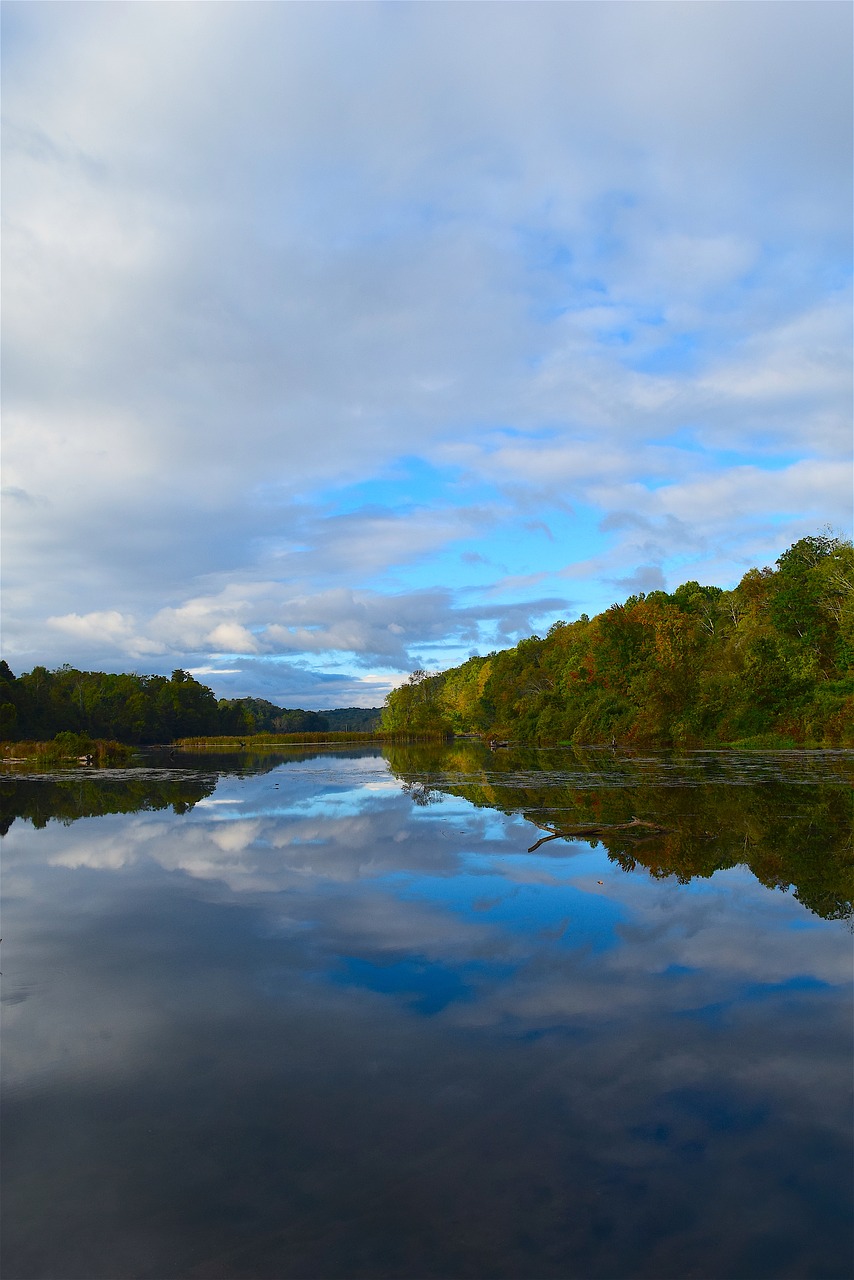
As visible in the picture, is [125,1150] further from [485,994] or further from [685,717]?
[685,717]

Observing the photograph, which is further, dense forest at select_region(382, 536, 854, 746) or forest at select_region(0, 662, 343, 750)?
forest at select_region(0, 662, 343, 750)

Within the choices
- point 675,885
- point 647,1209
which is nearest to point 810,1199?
point 647,1209

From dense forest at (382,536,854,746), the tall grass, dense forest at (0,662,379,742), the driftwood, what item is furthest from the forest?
the driftwood

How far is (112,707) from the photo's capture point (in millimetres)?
128625

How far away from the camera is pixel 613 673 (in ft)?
232

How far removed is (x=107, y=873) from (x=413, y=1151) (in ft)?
38.8

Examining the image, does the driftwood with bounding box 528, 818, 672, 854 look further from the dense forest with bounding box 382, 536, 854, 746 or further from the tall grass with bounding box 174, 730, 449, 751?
the tall grass with bounding box 174, 730, 449, 751

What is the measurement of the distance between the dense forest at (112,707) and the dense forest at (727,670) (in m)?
63.4

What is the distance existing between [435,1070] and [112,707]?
135 metres

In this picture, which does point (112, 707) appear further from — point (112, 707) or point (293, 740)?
point (293, 740)

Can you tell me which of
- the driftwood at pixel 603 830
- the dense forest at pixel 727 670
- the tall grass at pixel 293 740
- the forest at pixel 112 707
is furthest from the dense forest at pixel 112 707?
the driftwood at pixel 603 830

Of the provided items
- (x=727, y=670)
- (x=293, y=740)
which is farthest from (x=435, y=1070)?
(x=293, y=740)

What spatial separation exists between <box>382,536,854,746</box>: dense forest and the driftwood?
36.5 metres

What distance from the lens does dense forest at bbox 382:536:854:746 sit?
167 ft
